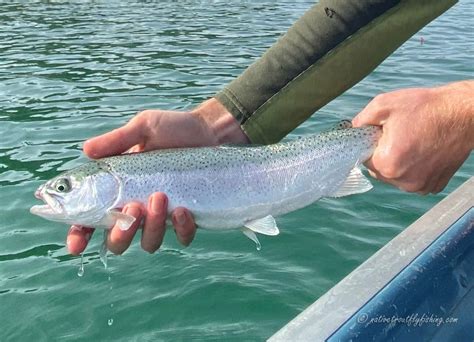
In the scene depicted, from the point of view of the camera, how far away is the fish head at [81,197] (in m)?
3.29

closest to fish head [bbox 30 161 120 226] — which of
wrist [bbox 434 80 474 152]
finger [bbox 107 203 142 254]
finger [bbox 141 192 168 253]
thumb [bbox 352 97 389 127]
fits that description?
finger [bbox 107 203 142 254]

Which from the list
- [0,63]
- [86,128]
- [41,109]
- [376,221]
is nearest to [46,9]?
[0,63]

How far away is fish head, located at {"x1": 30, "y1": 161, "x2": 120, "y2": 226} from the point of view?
10.8 ft

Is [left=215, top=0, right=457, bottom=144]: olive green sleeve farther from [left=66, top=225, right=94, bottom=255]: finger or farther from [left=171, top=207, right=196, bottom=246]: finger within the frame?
[left=66, top=225, right=94, bottom=255]: finger

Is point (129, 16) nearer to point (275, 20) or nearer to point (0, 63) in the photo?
point (275, 20)

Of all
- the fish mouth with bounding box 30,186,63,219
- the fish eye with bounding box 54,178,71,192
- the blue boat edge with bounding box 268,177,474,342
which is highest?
the fish eye with bounding box 54,178,71,192

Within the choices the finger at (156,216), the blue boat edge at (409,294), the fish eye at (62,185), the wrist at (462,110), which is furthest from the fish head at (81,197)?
the wrist at (462,110)

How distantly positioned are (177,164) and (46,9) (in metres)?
21.6

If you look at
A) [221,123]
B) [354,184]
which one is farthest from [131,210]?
[354,184]

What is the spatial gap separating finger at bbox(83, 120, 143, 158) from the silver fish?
0.15 m

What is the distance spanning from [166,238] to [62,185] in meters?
2.55

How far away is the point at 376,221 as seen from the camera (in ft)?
20.0

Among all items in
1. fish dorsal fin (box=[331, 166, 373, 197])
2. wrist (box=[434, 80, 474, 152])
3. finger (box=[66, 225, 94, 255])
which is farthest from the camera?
fish dorsal fin (box=[331, 166, 373, 197])

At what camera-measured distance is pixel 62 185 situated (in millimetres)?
3359
